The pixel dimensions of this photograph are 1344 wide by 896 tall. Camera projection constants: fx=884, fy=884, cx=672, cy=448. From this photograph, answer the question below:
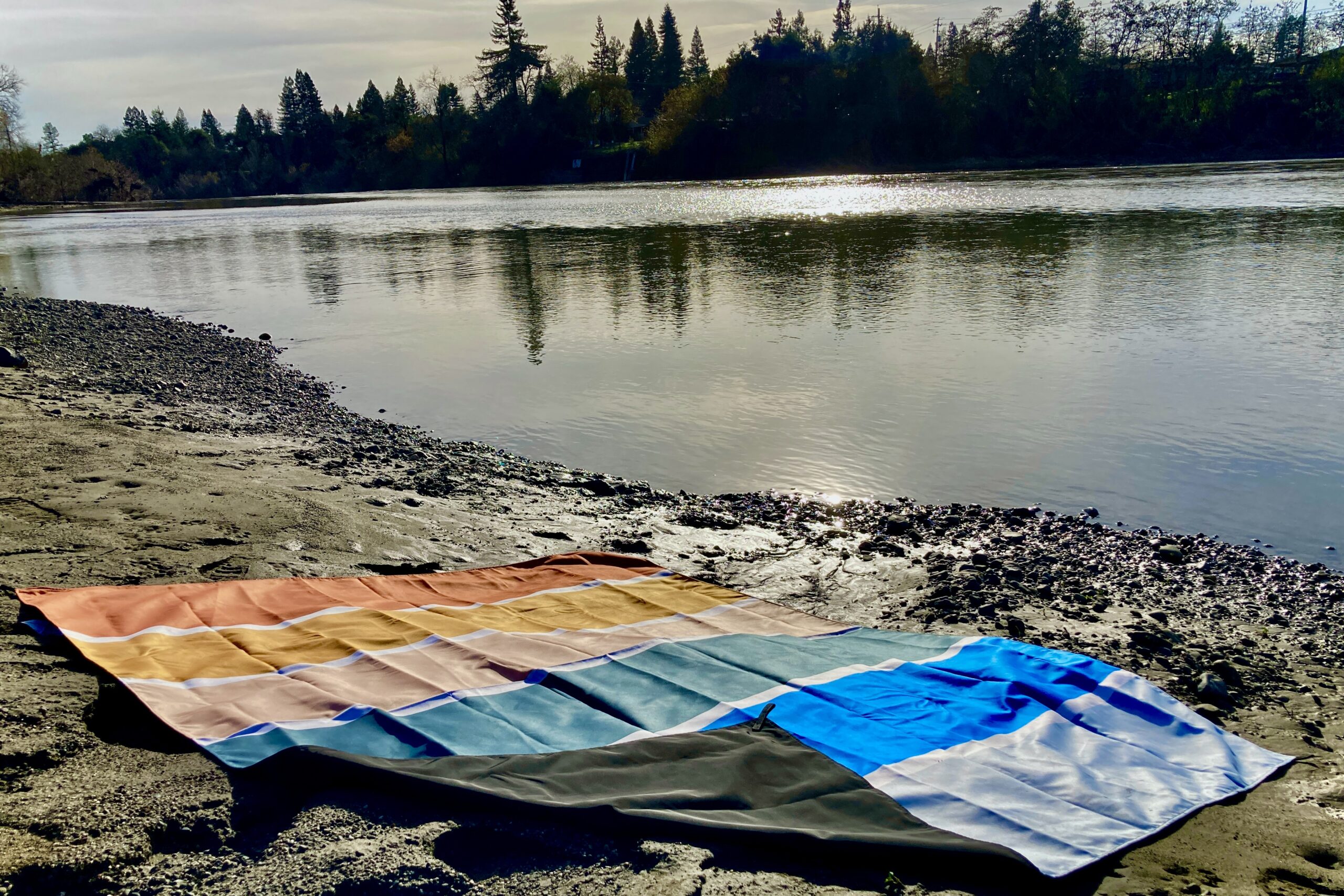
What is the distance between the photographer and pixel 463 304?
19.5 metres

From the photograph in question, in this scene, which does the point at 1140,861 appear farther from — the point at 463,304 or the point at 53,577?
the point at 463,304

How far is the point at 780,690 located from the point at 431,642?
185cm

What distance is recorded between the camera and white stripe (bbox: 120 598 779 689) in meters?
3.95

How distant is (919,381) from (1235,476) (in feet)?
13.8

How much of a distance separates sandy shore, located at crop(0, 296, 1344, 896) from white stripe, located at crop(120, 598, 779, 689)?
23 cm

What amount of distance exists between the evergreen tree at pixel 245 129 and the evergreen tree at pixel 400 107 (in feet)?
72.3

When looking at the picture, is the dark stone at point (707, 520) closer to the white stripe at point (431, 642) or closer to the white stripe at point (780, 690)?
the white stripe at point (431, 642)

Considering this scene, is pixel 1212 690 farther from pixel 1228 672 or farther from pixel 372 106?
pixel 372 106

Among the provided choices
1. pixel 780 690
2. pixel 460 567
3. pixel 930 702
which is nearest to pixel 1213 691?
pixel 930 702

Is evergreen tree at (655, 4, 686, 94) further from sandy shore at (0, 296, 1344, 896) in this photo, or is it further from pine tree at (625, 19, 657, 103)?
sandy shore at (0, 296, 1344, 896)

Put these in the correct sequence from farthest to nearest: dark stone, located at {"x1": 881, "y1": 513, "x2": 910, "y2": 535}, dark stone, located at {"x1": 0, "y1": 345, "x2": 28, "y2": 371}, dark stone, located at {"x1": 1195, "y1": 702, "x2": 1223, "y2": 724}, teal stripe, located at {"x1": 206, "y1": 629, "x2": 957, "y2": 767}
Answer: dark stone, located at {"x1": 0, "y1": 345, "x2": 28, "y2": 371}, dark stone, located at {"x1": 881, "y1": 513, "x2": 910, "y2": 535}, dark stone, located at {"x1": 1195, "y1": 702, "x2": 1223, "y2": 724}, teal stripe, located at {"x1": 206, "y1": 629, "x2": 957, "y2": 767}

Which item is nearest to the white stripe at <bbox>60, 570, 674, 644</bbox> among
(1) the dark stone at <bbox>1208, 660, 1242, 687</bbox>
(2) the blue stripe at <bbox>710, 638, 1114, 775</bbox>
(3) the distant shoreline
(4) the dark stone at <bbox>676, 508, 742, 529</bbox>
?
(4) the dark stone at <bbox>676, 508, 742, 529</bbox>

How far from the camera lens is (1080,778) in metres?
3.69

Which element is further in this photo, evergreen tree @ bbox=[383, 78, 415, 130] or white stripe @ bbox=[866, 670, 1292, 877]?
evergreen tree @ bbox=[383, 78, 415, 130]
